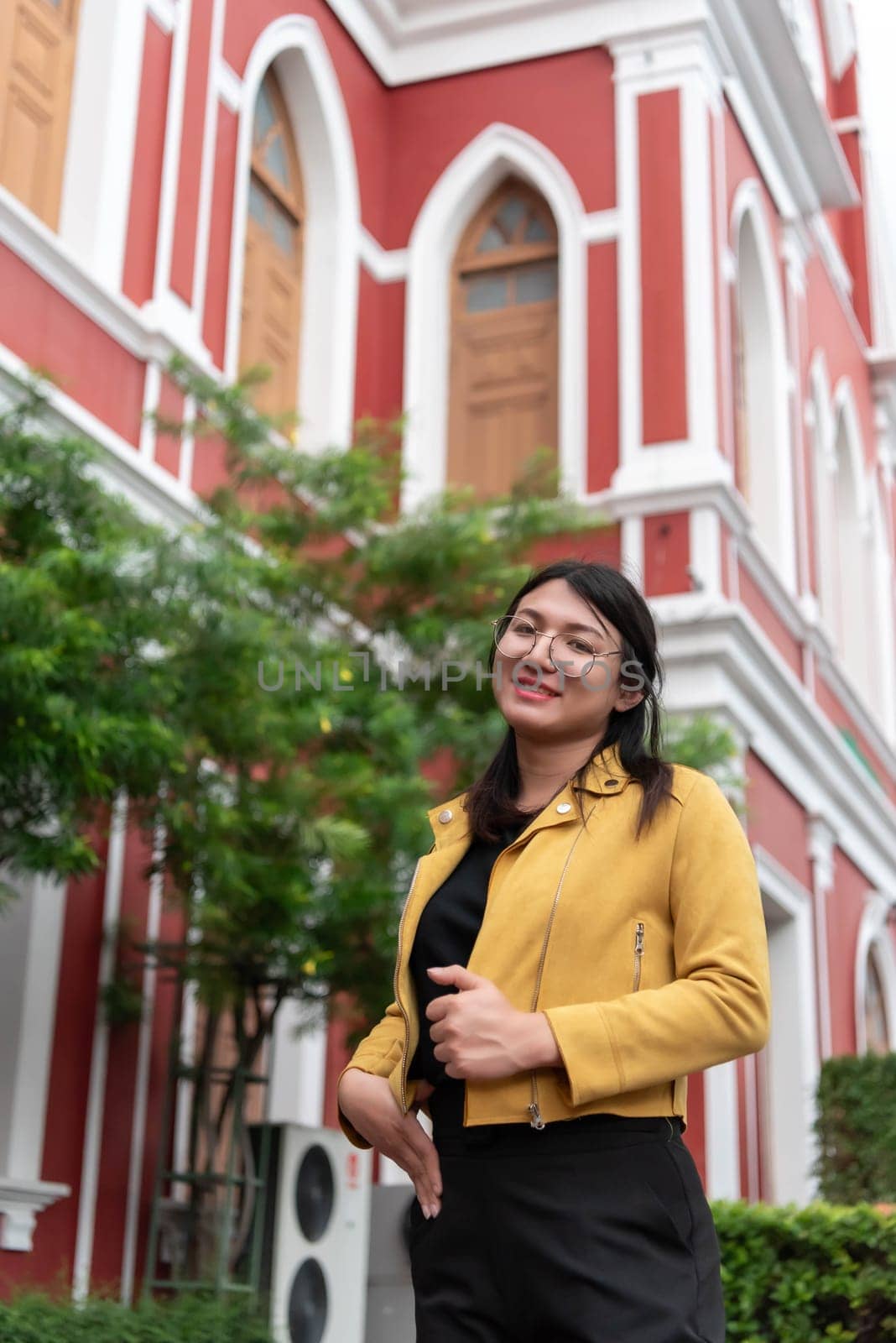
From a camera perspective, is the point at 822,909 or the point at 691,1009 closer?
the point at 691,1009

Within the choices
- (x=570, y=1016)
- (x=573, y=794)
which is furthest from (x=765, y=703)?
(x=570, y=1016)

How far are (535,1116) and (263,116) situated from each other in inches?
353

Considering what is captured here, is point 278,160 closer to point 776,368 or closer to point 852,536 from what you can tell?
point 776,368

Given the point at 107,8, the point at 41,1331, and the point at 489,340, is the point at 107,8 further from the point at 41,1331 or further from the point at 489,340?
the point at 41,1331

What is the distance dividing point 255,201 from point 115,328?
2737mm

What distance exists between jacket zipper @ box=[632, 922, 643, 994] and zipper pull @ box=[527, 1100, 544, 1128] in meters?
0.17

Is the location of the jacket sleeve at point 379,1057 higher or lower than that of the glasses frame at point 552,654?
lower

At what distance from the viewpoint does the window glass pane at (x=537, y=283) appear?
36.7ft

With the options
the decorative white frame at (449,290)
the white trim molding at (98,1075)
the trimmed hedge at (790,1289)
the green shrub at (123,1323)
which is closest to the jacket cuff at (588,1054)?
the green shrub at (123,1323)

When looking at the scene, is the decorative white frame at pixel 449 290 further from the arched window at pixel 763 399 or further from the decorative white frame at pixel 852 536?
the decorative white frame at pixel 852 536

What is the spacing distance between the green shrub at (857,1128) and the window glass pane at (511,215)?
554 centimetres

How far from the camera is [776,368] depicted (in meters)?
12.5

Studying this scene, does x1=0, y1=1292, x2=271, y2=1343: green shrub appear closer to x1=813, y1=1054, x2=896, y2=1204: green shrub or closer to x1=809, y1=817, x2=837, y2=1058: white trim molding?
x1=813, y1=1054, x2=896, y2=1204: green shrub

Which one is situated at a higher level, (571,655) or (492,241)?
(492,241)
